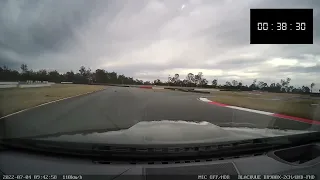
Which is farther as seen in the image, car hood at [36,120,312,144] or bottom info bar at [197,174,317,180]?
car hood at [36,120,312,144]

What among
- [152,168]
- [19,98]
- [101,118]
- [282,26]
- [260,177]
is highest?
[282,26]

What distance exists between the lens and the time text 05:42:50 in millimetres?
4602

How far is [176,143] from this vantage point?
3053 millimetres

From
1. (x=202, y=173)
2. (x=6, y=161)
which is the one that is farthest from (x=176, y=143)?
(x=6, y=161)

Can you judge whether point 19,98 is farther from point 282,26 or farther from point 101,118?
point 282,26

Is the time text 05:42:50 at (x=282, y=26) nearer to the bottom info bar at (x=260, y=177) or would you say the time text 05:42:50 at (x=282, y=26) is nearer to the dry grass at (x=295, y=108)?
the bottom info bar at (x=260, y=177)

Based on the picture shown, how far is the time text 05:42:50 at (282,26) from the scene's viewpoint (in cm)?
460

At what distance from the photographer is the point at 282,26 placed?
4.61 m

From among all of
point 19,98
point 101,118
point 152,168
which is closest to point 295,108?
point 101,118

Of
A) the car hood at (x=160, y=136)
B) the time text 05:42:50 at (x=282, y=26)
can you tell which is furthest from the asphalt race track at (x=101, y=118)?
the time text 05:42:50 at (x=282, y=26)

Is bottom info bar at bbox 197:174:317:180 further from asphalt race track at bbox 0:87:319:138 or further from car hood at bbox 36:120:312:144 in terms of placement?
asphalt race track at bbox 0:87:319:138

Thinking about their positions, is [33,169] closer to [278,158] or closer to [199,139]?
[199,139]

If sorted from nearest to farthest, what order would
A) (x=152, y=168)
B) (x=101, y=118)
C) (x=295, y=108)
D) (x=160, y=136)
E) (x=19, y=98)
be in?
(x=152, y=168), (x=160, y=136), (x=101, y=118), (x=295, y=108), (x=19, y=98)

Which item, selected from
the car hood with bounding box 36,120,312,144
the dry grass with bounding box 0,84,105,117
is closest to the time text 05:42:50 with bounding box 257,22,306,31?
the car hood with bounding box 36,120,312,144
